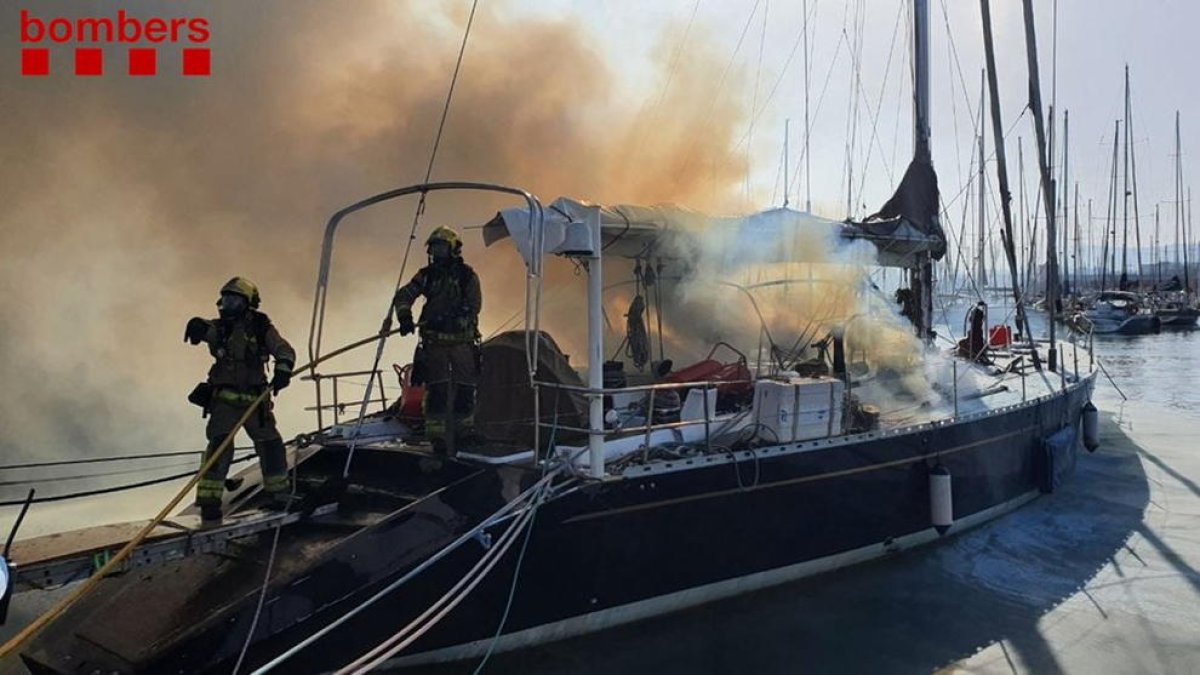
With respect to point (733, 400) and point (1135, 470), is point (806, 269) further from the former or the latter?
point (1135, 470)

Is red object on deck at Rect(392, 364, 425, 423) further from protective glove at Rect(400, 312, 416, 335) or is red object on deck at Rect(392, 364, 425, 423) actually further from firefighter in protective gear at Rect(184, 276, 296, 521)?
firefighter in protective gear at Rect(184, 276, 296, 521)

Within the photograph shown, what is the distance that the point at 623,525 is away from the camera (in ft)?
20.7

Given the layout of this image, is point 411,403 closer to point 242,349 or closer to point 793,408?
point 242,349

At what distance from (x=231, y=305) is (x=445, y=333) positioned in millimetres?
1542

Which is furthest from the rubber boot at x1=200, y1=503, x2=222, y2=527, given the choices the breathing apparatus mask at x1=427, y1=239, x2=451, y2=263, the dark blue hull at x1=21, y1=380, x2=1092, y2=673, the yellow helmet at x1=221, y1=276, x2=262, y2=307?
the breathing apparatus mask at x1=427, y1=239, x2=451, y2=263

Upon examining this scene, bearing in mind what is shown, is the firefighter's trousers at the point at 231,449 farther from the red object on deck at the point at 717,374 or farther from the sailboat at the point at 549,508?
the red object on deck at the point at 717,374

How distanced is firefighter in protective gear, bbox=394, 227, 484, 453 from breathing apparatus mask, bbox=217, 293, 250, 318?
4.03 ft

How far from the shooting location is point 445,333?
654 cm

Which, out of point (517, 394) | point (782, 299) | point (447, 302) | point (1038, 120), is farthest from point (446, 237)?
point (1038, 120)

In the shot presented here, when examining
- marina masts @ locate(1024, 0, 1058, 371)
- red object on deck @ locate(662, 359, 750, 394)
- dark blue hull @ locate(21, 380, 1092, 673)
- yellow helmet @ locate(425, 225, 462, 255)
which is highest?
marina masts @ locate(1024, 0, 1058, 371)

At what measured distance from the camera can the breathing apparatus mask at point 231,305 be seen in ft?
18.8

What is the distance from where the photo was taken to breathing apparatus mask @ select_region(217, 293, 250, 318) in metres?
5.73

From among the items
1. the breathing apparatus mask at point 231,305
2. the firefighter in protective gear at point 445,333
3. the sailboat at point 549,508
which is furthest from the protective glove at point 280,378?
the firefighter in protective gear at point 445,333

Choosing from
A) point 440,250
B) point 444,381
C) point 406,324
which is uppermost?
point 440,250
